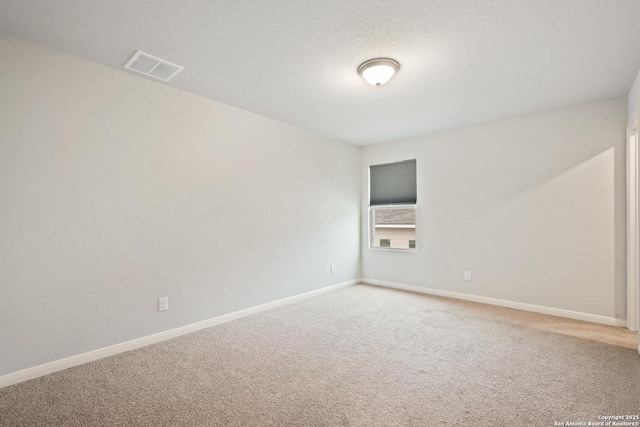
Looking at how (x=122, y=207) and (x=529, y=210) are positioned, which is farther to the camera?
(x=529, y=210)

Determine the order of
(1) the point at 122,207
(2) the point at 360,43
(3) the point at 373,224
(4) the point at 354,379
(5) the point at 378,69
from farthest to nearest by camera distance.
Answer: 1. (3) the point at 373,224
2. (1) the point at 122,207
3. (5) the point at 378,69
4. (2) the point at 360,43
5. (4) the point at 354,379

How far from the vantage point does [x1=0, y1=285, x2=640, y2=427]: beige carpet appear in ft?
5.81

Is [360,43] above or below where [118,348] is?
above

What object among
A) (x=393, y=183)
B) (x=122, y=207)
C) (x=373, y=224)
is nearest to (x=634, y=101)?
(x=393, y=183)

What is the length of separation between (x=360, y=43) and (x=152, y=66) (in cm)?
181

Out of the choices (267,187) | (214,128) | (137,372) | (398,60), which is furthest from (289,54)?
(137,372)

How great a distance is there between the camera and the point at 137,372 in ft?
7.54

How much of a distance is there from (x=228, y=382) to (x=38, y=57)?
2845 mm

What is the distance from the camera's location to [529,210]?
380 cm

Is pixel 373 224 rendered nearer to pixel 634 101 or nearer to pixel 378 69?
pixel 378 69

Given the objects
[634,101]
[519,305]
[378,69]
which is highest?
[378,69]

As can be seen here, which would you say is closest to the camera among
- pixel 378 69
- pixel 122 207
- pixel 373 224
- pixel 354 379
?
pixel 354 379

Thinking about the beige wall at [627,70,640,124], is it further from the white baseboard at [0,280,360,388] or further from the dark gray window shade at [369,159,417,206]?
the white baseboard at [0,280,360,388]

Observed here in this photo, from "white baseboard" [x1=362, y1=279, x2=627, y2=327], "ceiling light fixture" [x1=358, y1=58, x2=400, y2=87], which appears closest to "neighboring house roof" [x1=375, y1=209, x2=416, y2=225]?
"white baseboard" [x1=362, y1=279, x2=627, y2=327]
